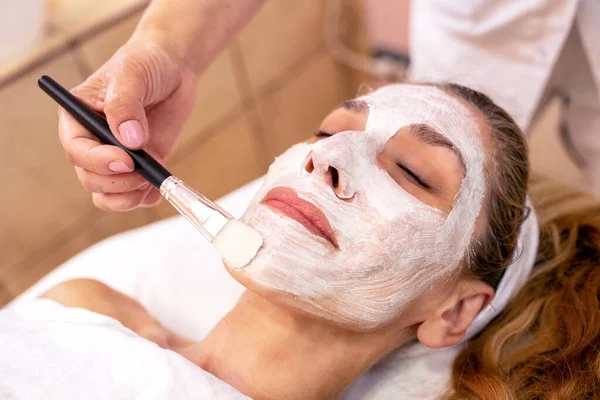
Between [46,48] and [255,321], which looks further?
[46,48]

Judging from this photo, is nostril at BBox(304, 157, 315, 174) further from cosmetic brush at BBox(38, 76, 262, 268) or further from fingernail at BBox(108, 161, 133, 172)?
fingernail at BBox(108, 161, 133, 172)

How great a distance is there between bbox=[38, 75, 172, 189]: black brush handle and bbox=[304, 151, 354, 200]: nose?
8.1 inches

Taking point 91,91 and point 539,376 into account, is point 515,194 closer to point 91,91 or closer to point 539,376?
point 539,376

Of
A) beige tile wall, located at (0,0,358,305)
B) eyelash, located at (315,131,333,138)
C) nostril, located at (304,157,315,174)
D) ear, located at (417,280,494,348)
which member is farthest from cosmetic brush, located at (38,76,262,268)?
beige tile wall, located at (0,0,358,305)

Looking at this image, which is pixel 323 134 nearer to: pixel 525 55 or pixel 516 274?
pixel 516 274

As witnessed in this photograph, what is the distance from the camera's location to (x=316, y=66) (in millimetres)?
2100

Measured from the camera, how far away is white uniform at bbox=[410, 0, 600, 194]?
3.43 feet

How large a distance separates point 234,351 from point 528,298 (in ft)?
1.77

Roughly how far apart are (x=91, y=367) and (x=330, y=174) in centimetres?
45

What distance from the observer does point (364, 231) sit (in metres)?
0.71

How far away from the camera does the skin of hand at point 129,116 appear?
758 mm

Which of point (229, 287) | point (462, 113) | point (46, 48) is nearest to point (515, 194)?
point (462, 113)

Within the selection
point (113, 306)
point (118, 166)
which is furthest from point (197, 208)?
point (113, 306)

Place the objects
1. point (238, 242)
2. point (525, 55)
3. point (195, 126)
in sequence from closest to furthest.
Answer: point (238, 242) < point (525, 55) < point (195, 126)
